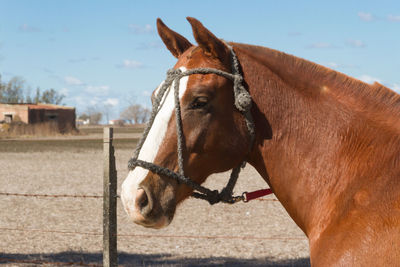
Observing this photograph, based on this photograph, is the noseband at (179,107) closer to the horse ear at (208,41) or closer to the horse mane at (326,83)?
the horse ear at (208,41)

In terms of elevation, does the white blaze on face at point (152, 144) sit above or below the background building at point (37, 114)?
above

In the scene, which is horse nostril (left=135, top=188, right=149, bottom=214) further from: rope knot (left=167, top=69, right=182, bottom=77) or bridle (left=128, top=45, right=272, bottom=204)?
rope knot (left=167, top=69, right=182, bottom=77)

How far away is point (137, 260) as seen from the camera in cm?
650

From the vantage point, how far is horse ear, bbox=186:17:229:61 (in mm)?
2213

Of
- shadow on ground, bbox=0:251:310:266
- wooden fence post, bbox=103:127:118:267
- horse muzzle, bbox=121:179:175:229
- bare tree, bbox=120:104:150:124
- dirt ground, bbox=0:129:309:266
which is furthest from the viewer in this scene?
bare tree, bbox=120:104:150:124

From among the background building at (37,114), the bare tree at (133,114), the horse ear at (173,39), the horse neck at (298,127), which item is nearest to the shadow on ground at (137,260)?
the horse neck at (298,127)

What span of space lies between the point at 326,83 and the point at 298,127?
0.93 feet

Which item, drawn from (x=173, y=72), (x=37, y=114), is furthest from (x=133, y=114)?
(x=173, y=72)

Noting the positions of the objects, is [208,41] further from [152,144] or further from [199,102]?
[152,144]

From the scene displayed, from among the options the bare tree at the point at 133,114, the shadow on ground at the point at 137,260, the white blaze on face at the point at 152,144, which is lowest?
the bare tree at the point at 133,114

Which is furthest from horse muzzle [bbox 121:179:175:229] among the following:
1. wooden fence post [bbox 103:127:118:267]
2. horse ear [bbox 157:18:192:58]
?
wooden fence post [bbox 103:127:118:267]

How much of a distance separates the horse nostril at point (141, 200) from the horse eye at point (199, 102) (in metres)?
0.49

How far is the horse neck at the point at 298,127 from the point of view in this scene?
7.22 feet

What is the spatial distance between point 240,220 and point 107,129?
4.98 metres
